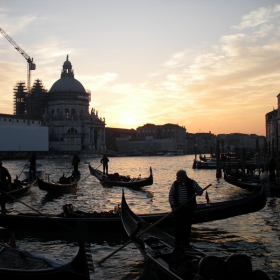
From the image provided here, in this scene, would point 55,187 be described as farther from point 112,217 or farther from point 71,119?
point 71,119

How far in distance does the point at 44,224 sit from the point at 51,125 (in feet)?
263

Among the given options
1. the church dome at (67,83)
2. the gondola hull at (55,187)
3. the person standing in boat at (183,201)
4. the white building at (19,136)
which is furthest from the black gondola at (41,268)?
the church dome at (67,83)

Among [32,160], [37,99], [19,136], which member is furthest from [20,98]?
[32,160]

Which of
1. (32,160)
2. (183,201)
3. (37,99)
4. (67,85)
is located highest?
(67,85)

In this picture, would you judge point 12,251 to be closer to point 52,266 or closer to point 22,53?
point 52,266

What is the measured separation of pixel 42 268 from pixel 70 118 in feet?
283

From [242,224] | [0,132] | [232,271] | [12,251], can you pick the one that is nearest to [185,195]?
[232,271]

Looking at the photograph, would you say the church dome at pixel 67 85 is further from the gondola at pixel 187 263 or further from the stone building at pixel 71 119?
the gondola at pixel 187 263

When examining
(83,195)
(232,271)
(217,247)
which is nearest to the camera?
(232,271)

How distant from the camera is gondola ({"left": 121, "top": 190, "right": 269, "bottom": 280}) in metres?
4.49

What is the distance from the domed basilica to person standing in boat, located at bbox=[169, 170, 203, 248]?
79.0 metres

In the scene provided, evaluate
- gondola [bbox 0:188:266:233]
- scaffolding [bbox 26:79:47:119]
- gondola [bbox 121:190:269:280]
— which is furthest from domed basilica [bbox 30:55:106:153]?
gondola [bbox 121:190:269:280]

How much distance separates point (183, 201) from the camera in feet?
19.6

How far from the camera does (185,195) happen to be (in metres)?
5.97
